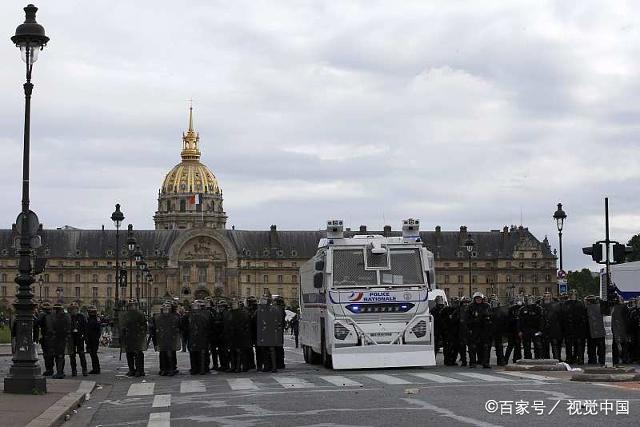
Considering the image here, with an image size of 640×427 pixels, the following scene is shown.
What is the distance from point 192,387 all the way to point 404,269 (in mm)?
6503

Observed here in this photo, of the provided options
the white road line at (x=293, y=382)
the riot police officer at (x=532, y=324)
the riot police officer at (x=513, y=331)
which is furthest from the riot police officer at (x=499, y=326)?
the white road line at (x=293, y=382)

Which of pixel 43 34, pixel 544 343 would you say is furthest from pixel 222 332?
pixel 43 34

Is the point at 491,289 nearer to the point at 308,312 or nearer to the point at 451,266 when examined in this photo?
the point at 451,266

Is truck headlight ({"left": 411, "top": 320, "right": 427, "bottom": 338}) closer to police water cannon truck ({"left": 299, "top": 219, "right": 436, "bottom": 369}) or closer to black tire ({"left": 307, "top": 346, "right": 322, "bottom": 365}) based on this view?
police water cannon truck ({"left": 299, "top": 219, "right": 436, "bottom": 369})

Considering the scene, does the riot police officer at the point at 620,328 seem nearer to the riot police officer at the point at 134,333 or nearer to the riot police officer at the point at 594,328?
the riot police officer at the point at 594,328

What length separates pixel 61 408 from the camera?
18.0 m

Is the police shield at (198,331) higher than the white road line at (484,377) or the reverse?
higher

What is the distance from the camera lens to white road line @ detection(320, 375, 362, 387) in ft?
71.9

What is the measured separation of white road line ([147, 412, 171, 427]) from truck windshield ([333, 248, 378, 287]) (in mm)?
10405

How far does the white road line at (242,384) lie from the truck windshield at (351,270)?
3.54 m

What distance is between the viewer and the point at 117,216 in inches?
2250

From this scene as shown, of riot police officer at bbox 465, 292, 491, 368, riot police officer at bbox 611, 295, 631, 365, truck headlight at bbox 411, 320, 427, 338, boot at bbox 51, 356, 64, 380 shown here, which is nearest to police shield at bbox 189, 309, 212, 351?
boot at bbox 51, 356, 64, 380

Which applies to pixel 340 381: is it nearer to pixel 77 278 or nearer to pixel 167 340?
pixel 167 340

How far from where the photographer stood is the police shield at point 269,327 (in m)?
28.6
